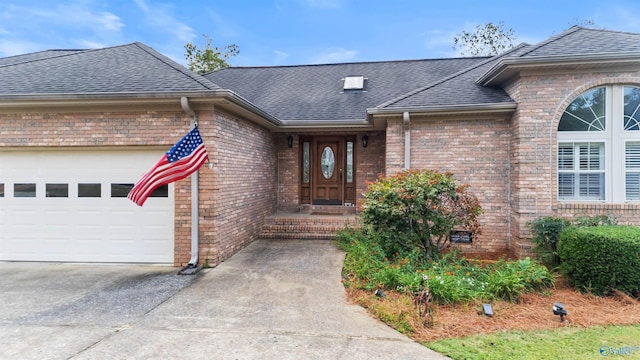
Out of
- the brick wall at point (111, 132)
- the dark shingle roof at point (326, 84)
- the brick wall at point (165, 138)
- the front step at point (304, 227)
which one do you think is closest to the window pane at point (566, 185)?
the front step at point (304, 227)

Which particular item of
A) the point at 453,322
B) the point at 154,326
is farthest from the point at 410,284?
the point at 154,326

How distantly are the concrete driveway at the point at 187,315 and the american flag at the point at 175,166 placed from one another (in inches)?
59.3

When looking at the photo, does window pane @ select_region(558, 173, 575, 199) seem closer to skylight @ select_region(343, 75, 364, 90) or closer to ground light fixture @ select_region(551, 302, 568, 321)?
ground light fixture @ select_region(551, 302, 568, 321)

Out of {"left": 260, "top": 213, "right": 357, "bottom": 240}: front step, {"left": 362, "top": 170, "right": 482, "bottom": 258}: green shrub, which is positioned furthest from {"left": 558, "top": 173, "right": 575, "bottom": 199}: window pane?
{"left": 260, "top": 213, "right": 357, "bottom": 240}: front step

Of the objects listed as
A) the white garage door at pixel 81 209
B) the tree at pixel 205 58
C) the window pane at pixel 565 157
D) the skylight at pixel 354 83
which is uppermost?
the tree at pixel 205 58

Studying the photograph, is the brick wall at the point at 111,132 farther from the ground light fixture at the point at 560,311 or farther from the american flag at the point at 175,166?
the ground light fixture at the point at 560,311

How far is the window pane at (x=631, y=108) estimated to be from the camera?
6.00m

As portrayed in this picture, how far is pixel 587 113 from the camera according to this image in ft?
20.2

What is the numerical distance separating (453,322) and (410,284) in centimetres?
82

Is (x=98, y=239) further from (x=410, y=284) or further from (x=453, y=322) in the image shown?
(x=453, y=322)

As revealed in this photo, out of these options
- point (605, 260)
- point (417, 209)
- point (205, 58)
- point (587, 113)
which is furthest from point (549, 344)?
point (205, 58)

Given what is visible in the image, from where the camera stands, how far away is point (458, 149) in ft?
23.3

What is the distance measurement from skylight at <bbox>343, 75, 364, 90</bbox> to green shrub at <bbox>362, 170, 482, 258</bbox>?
5.44 m

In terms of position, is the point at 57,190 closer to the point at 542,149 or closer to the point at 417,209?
the point at 417,209
